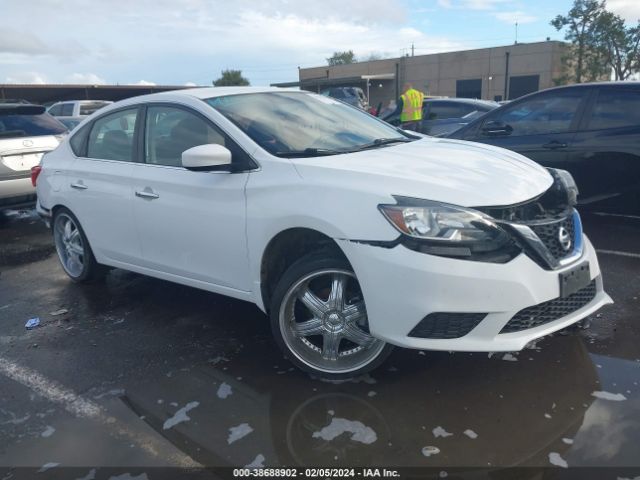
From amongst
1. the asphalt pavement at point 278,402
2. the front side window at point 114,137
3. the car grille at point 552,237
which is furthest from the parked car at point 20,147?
the car grille at point 552,237

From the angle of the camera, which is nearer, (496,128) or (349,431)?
(349,431)

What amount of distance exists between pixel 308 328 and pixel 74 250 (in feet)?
9.98

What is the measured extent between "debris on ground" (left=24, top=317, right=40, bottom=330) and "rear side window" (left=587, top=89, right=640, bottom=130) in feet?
18.5

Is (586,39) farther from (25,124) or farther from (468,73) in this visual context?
(25,124)

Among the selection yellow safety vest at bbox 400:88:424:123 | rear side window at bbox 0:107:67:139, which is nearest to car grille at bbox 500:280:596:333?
rear side window at bbox 0:107:67:139

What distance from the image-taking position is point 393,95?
5284cm

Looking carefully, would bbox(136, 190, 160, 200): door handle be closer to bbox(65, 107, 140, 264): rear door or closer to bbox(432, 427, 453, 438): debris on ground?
bbox(65, 107, 140, 264): rear door

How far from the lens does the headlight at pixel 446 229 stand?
2701 millimetres

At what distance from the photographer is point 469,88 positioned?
50000mm

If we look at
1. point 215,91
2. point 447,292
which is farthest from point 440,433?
point 215,91

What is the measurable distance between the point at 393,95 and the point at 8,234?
48524 mm

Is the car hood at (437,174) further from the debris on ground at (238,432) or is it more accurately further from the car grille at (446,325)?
the debris on ground at (238,432)

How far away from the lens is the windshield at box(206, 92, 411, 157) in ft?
11.8

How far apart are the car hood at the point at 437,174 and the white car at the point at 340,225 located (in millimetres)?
12
